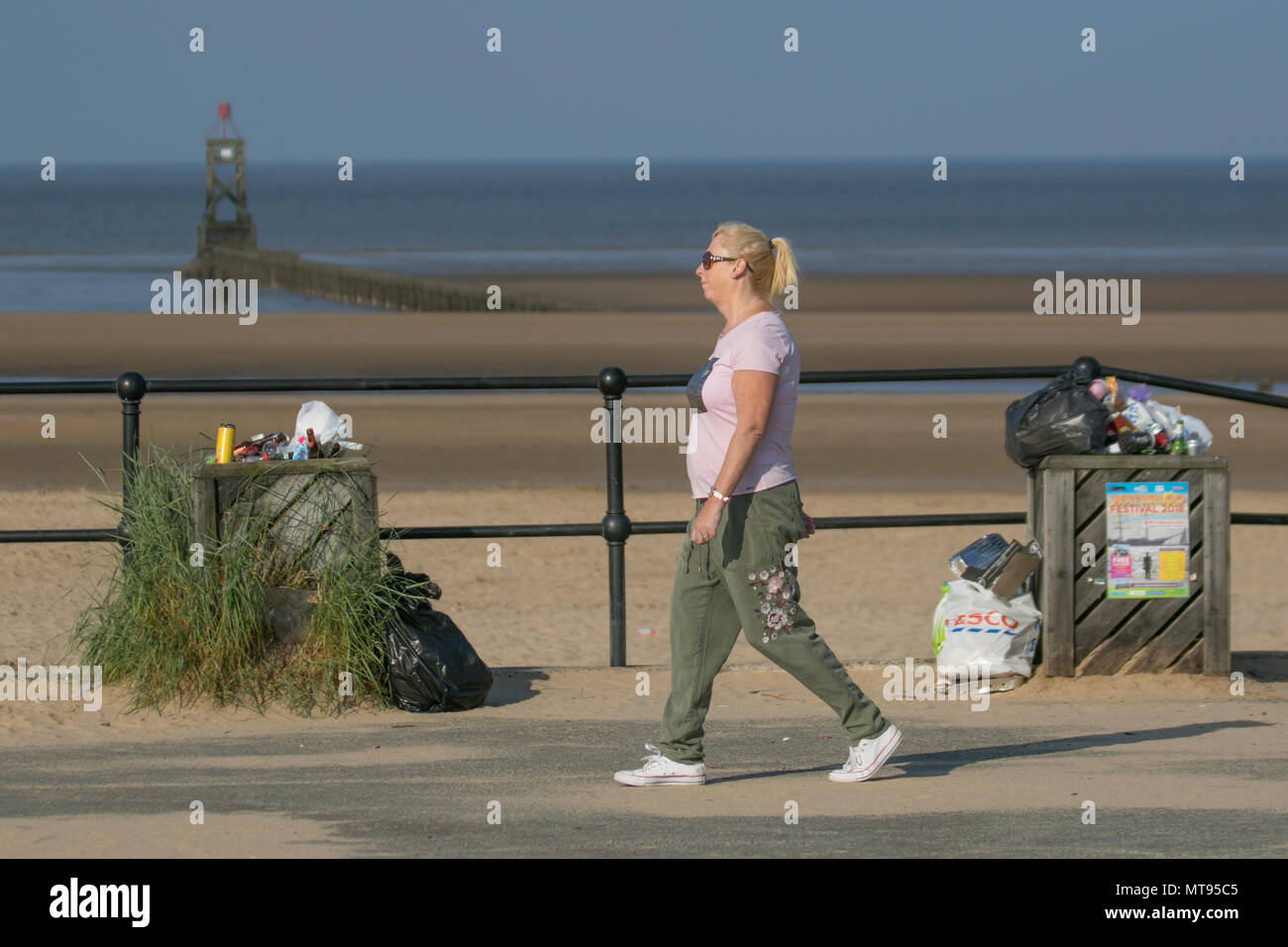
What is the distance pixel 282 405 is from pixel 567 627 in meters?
11.0

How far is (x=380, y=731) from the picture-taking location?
5.92 m

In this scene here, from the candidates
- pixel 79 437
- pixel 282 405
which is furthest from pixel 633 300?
pixel 79 437

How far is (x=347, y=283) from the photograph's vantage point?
42.5 meters

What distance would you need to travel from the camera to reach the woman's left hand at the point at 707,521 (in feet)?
15.9

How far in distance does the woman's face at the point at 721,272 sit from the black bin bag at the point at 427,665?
179cm

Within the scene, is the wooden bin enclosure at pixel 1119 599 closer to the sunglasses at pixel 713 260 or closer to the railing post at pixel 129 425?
the sunglasses at pixel 713 260

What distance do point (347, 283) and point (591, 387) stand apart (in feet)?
120

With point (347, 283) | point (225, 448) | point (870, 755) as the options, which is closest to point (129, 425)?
point (225, 448)

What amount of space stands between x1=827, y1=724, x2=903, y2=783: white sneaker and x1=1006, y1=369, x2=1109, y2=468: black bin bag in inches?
68.5

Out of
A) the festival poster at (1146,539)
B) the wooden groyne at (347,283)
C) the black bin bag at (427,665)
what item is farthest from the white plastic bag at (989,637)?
the wooden groyne at (347,283)

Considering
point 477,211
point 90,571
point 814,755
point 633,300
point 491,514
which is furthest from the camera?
point 477,211

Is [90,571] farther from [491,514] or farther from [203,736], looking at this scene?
[203,736]

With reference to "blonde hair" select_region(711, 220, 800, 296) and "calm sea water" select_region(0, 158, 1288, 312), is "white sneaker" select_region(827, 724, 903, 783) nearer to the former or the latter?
"blonde hair" select_region(711, 220, 800, 296)

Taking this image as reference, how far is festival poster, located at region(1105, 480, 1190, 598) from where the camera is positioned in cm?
660
